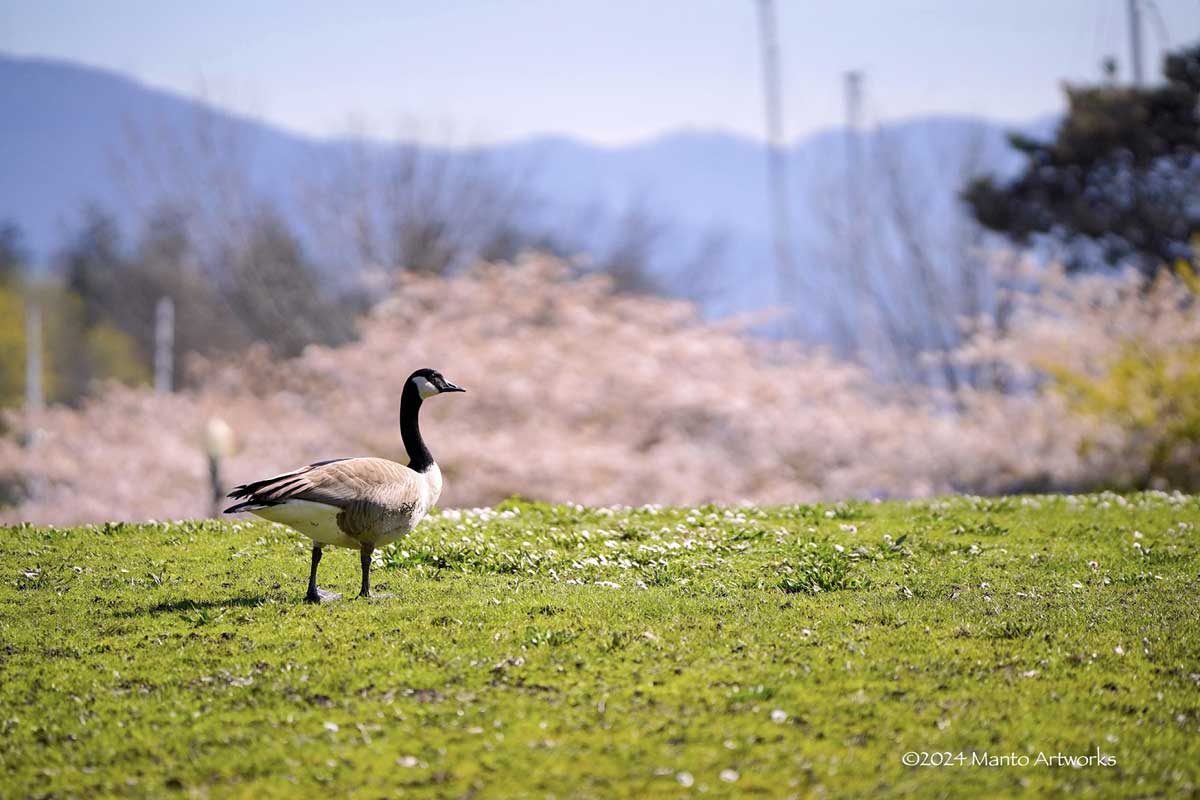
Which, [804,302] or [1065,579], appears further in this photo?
[804,302]

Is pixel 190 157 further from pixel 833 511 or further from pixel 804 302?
pixel 833 511

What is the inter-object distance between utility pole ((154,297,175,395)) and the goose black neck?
51756mm

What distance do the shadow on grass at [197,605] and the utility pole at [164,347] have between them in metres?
52.1

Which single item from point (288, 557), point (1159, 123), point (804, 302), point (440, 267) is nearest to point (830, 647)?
point (288, 557)

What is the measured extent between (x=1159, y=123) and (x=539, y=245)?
34.7 meters

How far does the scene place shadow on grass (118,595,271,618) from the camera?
447 inches

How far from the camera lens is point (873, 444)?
33031mm

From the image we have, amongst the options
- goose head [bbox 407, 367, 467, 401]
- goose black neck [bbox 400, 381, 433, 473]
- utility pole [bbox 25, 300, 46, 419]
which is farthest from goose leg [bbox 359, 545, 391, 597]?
utility pole [bbox 25, 300, 46, 419]

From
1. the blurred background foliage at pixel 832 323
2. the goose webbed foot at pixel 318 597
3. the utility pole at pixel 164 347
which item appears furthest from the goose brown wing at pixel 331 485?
the utility pole at pixel 164 347

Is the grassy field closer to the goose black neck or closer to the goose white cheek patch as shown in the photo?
the goose black neck

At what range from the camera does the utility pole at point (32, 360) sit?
59.8m

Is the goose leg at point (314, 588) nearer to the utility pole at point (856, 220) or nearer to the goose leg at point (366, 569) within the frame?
the goose leg at point (366, 569)

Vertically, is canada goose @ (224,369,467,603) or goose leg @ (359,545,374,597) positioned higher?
canada goose @ (224,369,467,603)

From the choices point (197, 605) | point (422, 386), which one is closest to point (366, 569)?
point (197, 605)
